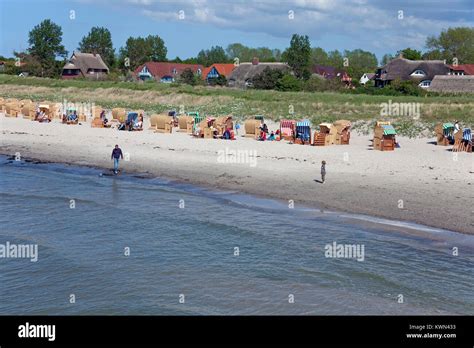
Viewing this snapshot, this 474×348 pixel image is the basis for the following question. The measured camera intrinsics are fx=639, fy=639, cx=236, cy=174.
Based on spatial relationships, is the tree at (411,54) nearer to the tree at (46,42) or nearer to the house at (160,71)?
the house at (160,71)

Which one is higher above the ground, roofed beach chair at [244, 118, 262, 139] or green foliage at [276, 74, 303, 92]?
green foliage at [276, 74, 303, 92]

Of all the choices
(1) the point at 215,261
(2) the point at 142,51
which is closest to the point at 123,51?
(2) the point at 142,51

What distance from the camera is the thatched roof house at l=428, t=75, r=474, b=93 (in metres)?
63.3

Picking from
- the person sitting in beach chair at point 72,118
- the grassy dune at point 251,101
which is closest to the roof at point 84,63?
the grassy dune at point 251,101

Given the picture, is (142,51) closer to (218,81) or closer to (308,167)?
(218,81)

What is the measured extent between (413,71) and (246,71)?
77.5ft

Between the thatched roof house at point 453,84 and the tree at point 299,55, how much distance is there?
20867mm

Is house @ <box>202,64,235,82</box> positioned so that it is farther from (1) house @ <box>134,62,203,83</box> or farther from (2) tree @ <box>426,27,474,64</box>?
(2) tree @ <box>426,27,474,64</box>

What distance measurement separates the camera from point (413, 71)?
3231 inches

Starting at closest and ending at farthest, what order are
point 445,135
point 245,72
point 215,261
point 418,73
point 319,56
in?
point 215,261 < point 445,135 < point 418,73 < point 245,72 < point 319,56

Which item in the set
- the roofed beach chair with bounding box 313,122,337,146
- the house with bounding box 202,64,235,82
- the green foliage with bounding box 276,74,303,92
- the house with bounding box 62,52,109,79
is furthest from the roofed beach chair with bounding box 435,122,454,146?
the house with bounding box 62,52,109,79

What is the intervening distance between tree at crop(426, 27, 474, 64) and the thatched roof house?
5310 centimetres
